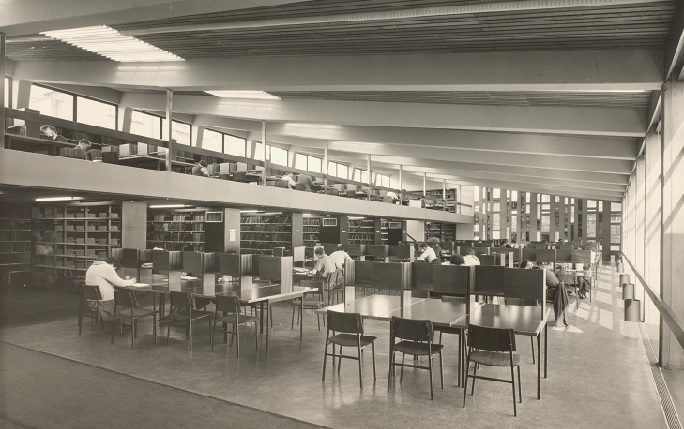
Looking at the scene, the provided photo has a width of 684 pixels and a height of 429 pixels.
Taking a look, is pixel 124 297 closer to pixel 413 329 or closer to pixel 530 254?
pixel 413 329

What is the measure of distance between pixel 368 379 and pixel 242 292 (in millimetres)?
2475

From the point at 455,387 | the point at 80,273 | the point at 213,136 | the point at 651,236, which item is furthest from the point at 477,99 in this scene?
the point at 213,136

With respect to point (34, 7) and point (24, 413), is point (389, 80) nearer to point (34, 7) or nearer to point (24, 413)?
point (34, 7)

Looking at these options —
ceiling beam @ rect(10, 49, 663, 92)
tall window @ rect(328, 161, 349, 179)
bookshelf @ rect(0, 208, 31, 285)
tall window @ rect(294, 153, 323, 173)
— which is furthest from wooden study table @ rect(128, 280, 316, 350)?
tall window @ rect(328, 161, 349, 179)

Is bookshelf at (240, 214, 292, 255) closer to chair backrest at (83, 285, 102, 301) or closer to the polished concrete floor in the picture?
the polished concrete floor

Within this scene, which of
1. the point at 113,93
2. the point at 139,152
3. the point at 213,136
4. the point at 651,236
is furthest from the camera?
the point at 213,136

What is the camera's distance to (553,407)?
13.7 feet

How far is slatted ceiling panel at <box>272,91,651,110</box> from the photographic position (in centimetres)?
644

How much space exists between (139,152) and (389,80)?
5.39 m

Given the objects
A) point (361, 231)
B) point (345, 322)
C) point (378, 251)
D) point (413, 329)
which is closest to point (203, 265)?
point (345, 322)

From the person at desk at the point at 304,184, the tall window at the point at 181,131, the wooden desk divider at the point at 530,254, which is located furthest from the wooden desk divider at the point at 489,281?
the tall window at the point at 181,131

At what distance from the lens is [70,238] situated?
1062 cm

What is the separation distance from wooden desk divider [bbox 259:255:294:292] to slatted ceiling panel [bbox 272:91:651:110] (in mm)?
3398

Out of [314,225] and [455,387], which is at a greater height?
[314,225]
